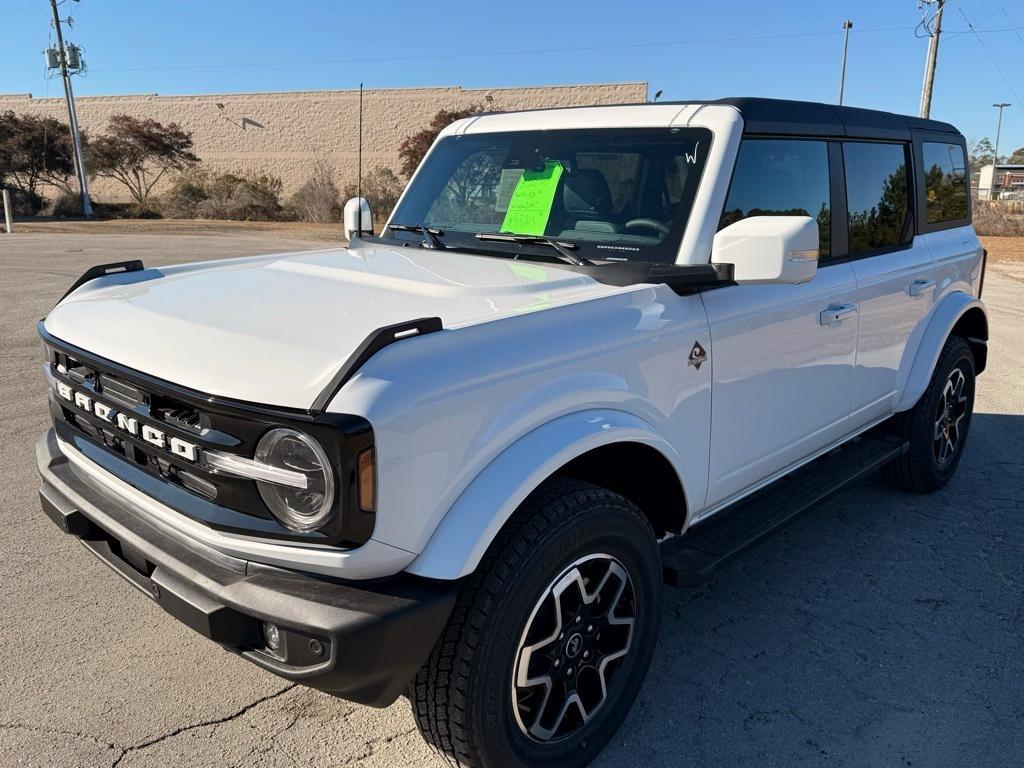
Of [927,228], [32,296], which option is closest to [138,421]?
[927,228]

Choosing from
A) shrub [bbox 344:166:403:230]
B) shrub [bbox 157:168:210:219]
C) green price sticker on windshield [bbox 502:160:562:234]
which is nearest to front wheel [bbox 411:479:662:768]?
green price sticker on windshield [bbox 502:160:562:234]

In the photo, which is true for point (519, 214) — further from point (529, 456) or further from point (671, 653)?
point (671, 653)

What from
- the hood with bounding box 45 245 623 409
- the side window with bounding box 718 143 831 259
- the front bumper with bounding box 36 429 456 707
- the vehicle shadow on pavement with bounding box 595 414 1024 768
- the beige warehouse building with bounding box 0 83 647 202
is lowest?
the vehicle shadow on pavement with bounding box 595 414 1024 768

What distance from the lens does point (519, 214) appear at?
3318 millimetres

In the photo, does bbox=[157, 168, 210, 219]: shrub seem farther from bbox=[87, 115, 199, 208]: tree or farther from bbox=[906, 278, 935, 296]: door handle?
bbox=[906, 278, 935, 296]: door handle

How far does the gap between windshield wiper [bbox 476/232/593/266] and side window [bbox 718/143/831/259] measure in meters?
0.54

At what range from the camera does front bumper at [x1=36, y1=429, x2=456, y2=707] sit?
1893mm

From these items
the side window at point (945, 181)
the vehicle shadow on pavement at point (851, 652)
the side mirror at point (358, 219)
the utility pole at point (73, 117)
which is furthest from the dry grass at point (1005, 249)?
the utility pole at point (73, 117)

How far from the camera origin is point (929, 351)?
4348 millimetres

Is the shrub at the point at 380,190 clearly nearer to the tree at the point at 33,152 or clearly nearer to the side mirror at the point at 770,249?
the tree at the point at 33,152

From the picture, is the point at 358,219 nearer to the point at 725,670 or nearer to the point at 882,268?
the point at 882,268

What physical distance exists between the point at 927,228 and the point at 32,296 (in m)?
10.1

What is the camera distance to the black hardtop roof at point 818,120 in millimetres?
3143

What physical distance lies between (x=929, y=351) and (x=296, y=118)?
46471mm
